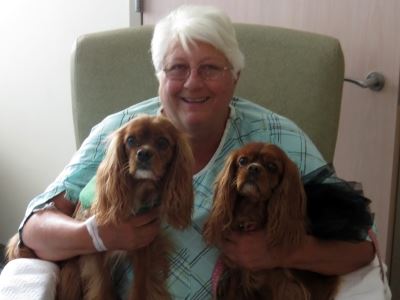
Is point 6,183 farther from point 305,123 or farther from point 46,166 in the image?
point 305,123

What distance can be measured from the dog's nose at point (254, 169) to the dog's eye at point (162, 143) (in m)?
0.19

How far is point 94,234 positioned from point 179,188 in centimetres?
23

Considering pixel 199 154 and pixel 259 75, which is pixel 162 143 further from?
pixel 259 75

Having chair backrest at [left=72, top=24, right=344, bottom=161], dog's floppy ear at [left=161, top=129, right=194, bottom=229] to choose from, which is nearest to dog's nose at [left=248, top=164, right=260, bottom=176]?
dog's floppy ear at [left=161, top=129, right=194, bottom=229]

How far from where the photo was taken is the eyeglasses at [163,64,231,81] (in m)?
1.52

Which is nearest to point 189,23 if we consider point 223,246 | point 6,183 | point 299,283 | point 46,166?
point 223,246

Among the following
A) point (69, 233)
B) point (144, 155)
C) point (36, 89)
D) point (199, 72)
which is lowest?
point (36, 89)

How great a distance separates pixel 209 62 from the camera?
1518 mm

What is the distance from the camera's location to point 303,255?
1.41 m

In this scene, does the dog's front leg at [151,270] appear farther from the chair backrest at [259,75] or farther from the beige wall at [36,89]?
the beige wall at [36,89]

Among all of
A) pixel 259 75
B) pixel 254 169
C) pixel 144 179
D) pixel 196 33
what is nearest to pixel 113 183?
pixel 144 179

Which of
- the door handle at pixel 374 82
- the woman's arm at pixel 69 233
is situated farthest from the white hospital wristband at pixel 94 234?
the door handle at pixel 374 82

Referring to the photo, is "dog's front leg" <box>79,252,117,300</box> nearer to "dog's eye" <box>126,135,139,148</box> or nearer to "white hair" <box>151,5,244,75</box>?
"dog's eye" <box>126,135,139,148</box>

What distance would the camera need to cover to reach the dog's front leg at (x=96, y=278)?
→ 1.43 m
